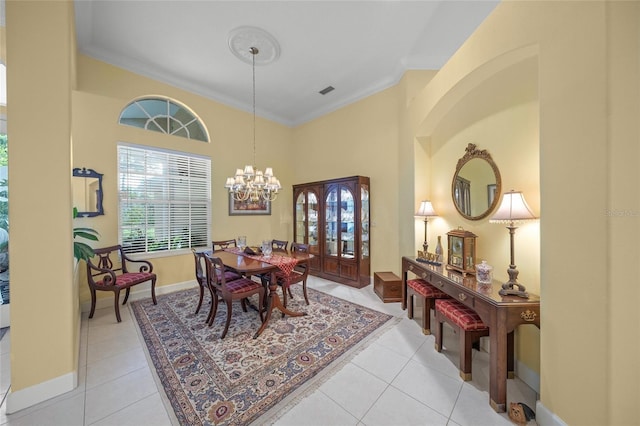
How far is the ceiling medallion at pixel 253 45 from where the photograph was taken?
2934 millimetres

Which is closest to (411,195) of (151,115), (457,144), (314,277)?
(457,144)

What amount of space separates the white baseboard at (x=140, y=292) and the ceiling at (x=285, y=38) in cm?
345

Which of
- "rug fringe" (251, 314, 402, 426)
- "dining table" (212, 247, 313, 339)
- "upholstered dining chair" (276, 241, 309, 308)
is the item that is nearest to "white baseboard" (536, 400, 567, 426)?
"rug fringe" (251, 314, 402, 426)

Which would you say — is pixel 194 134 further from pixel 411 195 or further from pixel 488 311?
pixel 488 311

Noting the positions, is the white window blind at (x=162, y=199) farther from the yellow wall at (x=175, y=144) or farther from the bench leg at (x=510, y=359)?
the bench leg at (x=510, y=359)

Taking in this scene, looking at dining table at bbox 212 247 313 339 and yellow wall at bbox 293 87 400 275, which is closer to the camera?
dining table at bbox 212 247 313 339

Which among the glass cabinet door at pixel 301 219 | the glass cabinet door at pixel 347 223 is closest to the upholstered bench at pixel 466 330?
the glass cabinet door at pixel 347 223

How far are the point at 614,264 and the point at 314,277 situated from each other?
4.08 m

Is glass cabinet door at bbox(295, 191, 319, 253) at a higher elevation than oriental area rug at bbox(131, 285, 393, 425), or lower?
higher

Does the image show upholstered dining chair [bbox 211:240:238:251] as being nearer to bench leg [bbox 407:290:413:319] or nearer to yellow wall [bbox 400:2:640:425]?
bench leg [bbox 407:290:413:319]

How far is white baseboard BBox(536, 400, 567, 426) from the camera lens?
4.49 feet

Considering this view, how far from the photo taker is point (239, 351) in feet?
7.39

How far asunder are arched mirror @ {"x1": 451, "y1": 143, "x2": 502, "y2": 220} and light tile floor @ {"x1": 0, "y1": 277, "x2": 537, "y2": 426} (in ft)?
4.78

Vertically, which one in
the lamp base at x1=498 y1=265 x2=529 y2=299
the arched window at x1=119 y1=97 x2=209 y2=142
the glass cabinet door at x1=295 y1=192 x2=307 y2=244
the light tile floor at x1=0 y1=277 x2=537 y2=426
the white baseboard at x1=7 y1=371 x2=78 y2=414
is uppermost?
the arched window at x1=119 y1=97 x2=209 y2=142
